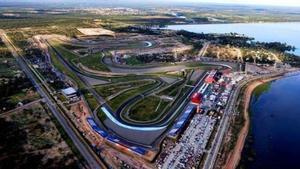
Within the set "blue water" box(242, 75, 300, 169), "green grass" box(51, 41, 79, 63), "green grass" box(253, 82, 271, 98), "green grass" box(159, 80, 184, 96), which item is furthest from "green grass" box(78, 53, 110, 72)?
"blue water" box(242, 75, 300, 169)

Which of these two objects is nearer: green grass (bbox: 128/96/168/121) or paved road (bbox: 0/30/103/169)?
paved road (bbox: 0/30/103/169)

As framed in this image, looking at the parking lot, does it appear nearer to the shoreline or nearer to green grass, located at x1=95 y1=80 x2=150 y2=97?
the shoreline

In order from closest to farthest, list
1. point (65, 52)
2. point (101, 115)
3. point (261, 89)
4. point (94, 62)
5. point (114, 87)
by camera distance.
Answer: point (101, 115), point (114, 87), point (261, 89), point (94, 62), point (65, 52)

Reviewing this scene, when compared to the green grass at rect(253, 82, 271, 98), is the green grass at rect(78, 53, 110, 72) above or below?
above

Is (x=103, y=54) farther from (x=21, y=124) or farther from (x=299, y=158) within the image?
(x=299, y=158)

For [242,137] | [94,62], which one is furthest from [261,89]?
[94,62]

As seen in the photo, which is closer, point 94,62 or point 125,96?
point 125,96

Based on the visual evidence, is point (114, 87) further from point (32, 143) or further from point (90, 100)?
point (32, 143)
